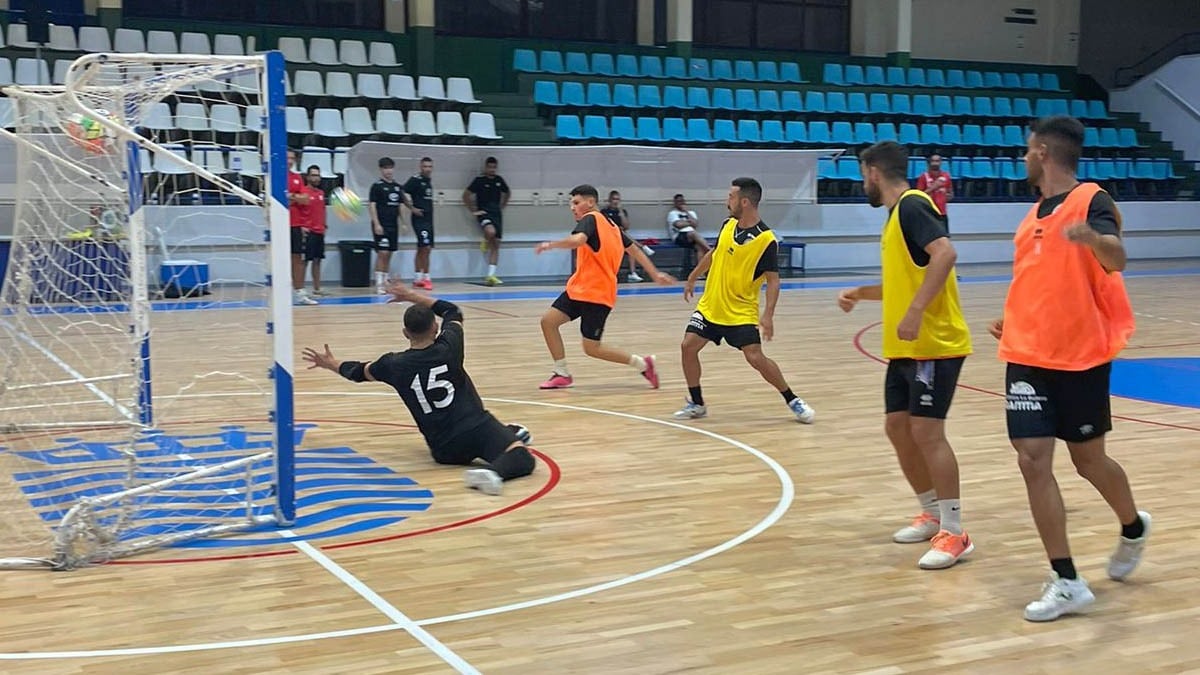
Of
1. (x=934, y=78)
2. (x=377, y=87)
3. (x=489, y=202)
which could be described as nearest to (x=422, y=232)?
(x=489, y=202)

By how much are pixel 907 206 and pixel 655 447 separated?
114 inches

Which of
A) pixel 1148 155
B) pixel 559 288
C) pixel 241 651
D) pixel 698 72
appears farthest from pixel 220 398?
pixel 1148 155

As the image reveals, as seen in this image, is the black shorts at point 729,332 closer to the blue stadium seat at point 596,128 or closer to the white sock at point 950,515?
the white sock at point 950,515

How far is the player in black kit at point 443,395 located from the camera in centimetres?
661

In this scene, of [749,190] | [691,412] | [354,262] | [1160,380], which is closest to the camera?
[749,190]

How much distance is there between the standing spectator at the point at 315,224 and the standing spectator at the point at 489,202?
3019 millimetres

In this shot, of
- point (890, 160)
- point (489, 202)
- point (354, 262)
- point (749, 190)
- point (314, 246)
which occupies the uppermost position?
point (890, 160)

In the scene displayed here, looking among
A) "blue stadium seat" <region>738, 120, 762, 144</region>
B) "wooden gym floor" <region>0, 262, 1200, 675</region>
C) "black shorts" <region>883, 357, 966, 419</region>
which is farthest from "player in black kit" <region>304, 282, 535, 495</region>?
"blue stadium seat" <region>738, 120, 762, 144</region>

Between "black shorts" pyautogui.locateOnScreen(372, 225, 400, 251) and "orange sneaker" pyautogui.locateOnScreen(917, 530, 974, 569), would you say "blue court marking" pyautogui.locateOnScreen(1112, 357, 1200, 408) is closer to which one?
"orange sneaker" pyautogui.locateOnScreen(917, 530, 974, 569)

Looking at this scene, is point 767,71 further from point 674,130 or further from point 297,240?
point 297,240

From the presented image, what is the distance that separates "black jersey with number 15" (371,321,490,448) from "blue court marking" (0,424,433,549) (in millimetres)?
354

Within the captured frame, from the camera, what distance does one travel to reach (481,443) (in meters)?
6.82

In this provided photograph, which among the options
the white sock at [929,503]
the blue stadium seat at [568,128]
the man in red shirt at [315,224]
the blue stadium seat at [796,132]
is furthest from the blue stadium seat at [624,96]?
the white sock at [929,503]

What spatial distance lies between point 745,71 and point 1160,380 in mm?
16690
